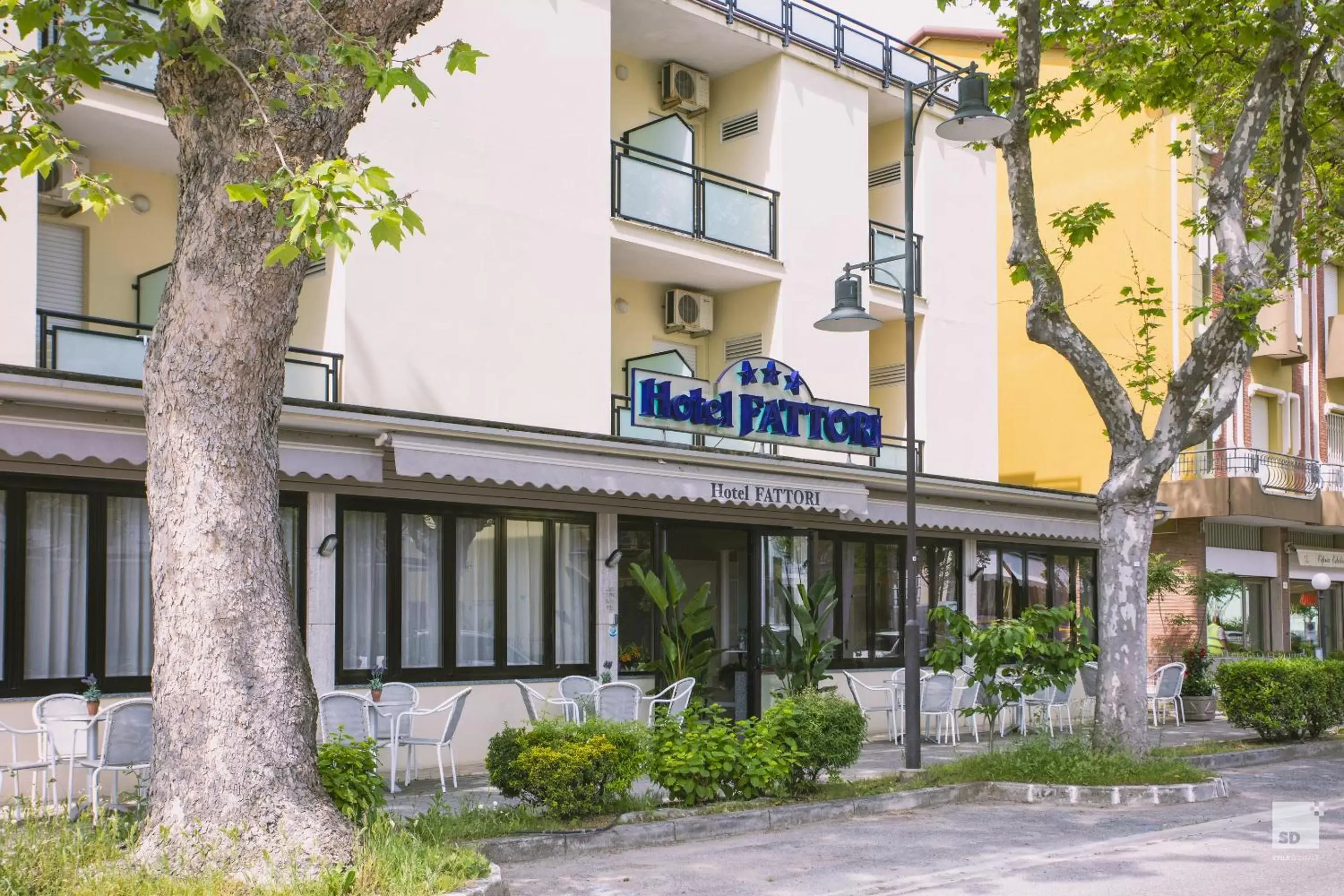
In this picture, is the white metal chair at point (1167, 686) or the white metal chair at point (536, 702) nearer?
the white metal chair at point (536, 702)

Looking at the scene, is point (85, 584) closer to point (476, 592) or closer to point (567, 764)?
point (476, 592)

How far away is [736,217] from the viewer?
1886 centimetres

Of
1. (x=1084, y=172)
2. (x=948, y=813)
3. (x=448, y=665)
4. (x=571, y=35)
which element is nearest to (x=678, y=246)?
(x=571, y=35)

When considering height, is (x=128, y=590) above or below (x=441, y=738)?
above

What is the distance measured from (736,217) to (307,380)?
7.16 m

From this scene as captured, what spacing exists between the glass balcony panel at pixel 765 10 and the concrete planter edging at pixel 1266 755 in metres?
11.6

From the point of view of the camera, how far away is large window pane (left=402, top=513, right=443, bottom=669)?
14609mm

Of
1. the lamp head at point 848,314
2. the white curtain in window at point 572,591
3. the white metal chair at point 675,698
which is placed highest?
the lamp head at point 848,314

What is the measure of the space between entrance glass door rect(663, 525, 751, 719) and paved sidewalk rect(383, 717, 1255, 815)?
6.37ft

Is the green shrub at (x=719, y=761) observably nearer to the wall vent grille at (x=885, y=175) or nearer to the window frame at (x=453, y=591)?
the window frame at (x=453, y=591)

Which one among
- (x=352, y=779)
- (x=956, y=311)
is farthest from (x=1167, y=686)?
(x=352, y=779)

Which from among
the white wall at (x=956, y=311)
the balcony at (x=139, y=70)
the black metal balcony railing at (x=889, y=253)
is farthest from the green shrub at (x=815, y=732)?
the black metal balcony railing at (x=889, y=253)

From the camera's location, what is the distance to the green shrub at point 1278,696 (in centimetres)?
1745

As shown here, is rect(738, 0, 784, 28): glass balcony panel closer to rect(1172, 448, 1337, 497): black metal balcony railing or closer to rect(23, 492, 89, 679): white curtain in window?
rect(23, 492, 89, 679): white curtain in window
